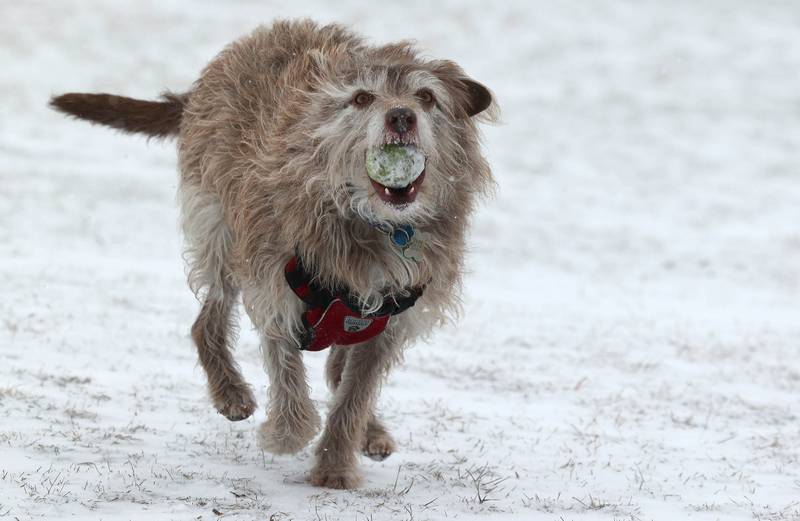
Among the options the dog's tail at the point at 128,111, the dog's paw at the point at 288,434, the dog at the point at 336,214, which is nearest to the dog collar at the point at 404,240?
the dog at the point at 336,214

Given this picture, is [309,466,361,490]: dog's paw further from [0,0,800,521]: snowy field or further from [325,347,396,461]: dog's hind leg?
[325,347,396,461]: dog's hind leg

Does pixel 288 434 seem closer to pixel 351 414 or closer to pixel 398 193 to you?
pixel 351 414

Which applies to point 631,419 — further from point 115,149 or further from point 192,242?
point 115,149

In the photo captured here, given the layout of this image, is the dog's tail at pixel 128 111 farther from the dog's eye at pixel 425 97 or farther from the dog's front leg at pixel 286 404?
the dog's eye at pixel 425 97

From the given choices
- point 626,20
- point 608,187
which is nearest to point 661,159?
point 608,187

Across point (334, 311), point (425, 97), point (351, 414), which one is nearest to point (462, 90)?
point (425, 97)

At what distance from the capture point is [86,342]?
677 cm

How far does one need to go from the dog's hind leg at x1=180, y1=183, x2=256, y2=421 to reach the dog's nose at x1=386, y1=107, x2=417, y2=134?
1609 millimetres

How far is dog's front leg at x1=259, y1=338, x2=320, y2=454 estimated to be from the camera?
14.2 ft

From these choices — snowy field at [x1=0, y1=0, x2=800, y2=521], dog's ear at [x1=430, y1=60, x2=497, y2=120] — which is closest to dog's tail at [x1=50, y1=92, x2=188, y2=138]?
snowy field at [x1=0, y1=0, x2=800, y2=521]

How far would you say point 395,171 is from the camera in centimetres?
375

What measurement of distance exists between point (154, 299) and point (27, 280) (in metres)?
1.10

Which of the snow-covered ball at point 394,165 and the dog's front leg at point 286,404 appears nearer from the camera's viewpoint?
the snow-covered ball at point 394,165

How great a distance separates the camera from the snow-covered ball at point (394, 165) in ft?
12.2
